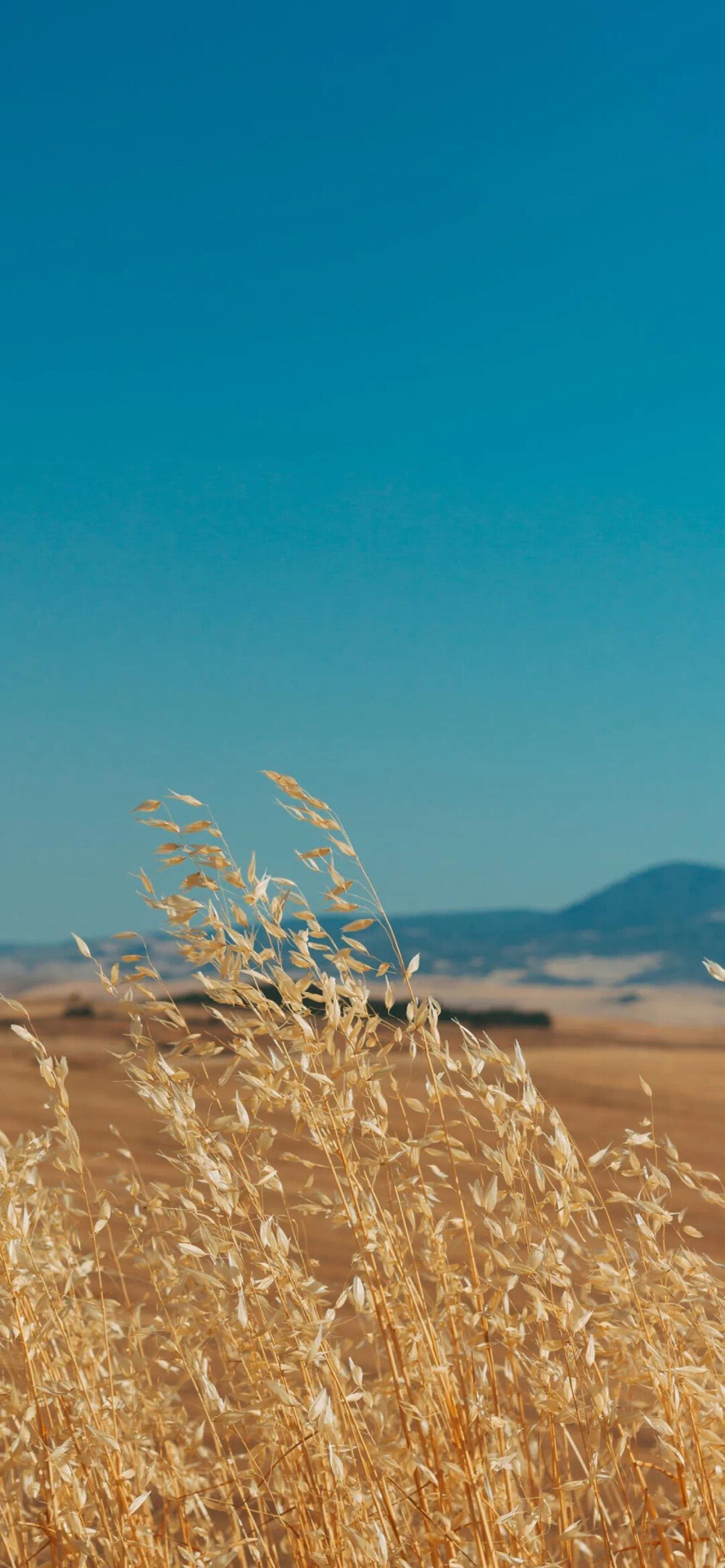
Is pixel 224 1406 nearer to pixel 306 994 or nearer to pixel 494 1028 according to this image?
pixel 306 994

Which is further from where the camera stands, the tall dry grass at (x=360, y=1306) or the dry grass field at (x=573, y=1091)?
the dry grass field at (x=573, y=1091)

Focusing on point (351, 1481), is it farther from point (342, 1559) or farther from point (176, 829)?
point (176, 829)

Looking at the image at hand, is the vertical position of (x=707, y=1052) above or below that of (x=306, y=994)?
below

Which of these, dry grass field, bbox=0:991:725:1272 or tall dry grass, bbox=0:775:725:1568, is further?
dry grass field, bbox=0:991:725:1272

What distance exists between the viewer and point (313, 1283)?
1317mm

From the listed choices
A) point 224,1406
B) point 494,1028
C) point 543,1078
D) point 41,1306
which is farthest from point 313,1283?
point 494,1028

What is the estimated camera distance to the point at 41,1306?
1653 mm

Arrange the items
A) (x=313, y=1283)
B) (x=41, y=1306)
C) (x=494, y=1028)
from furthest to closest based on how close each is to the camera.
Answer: (x=494, y=1028), (x=41, y=1306), (x=313, y=1283)

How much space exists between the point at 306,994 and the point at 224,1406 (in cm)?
55

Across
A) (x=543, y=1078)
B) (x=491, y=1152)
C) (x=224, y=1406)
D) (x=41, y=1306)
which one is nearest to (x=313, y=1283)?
(x=491, y=1152)

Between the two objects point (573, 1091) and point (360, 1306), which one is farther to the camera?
point (573, 1091)

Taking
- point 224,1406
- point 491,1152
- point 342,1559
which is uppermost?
point 491,1152

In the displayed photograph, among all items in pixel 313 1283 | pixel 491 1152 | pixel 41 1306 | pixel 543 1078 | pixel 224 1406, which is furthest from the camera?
pixel 543 1078

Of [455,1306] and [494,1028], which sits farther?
[494,1028]
